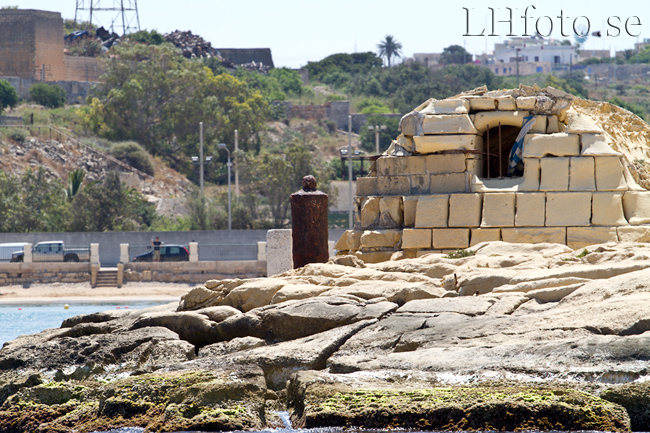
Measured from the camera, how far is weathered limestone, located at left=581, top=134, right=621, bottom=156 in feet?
41.6

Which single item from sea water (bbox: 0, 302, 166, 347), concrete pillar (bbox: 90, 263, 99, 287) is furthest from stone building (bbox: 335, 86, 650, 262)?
concrete pillar (bbox: 90, 263, 99, 287)

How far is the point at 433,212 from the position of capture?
12883mm

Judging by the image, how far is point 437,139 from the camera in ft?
42.8

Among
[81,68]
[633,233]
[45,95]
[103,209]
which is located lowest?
[103,209]

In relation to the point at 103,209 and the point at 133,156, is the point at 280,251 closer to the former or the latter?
the point at 103,209

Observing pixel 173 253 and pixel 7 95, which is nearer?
pixel 173 253

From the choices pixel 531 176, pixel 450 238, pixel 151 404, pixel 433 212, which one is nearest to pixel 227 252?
pixel 433 212

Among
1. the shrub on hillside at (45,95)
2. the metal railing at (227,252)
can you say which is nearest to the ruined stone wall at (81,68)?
the shrub on hillside at (45,95)

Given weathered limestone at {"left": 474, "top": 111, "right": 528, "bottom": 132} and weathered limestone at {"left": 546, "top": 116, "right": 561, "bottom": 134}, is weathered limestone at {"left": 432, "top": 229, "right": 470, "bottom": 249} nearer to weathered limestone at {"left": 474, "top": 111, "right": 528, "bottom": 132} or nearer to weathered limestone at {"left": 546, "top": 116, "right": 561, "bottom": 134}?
weathered limestone at {"left": 474, "top": 111, "right": 528, "bottom": 132}

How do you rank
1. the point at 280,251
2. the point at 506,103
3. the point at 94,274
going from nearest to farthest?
the point at 506,103 → the point at 280,251 → the point at 94,274

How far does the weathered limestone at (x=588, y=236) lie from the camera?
12317 mm

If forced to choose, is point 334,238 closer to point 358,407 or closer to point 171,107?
point 358,407

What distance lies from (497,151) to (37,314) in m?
12.2

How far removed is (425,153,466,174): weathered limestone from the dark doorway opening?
2.53 feet
